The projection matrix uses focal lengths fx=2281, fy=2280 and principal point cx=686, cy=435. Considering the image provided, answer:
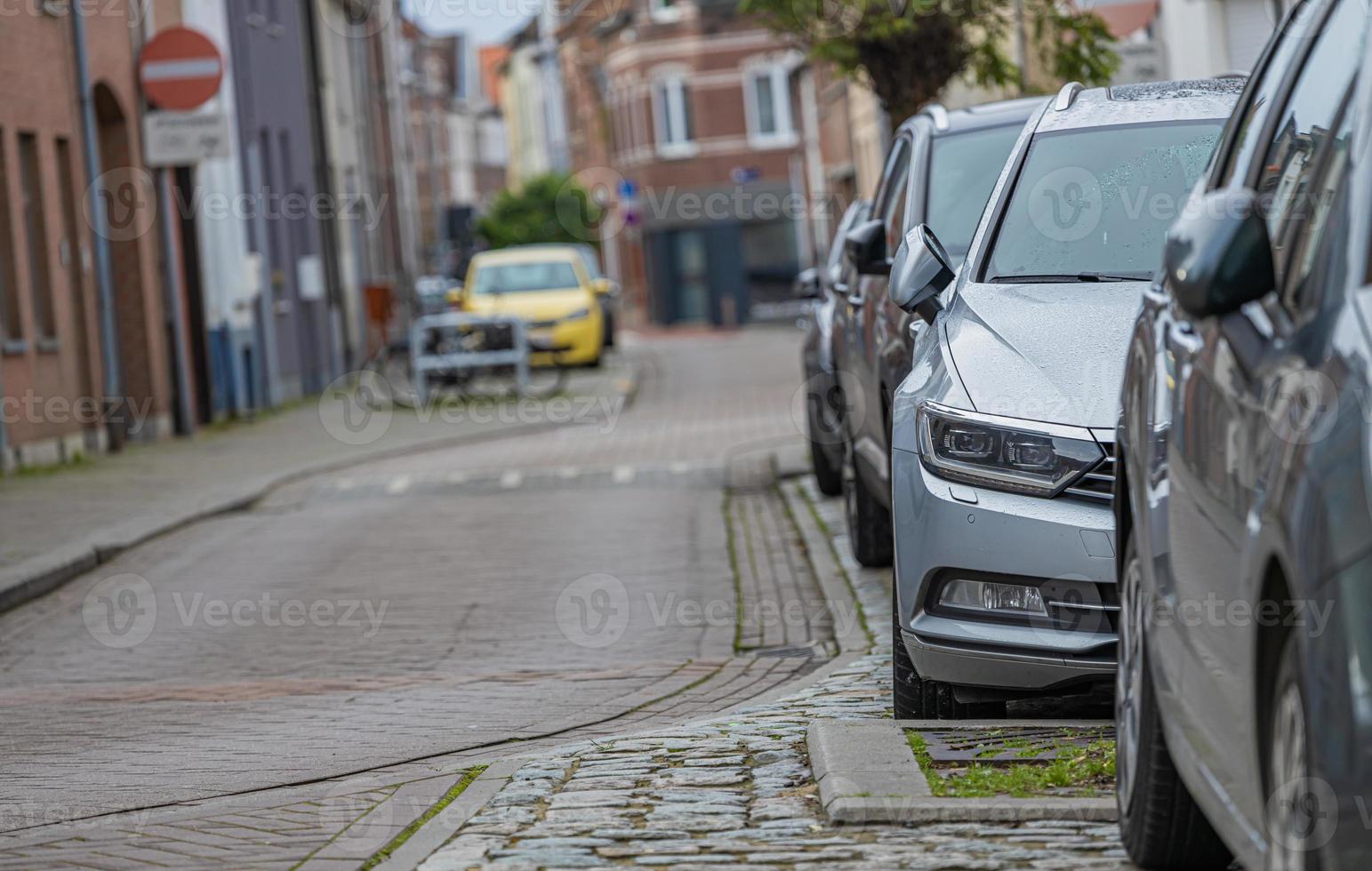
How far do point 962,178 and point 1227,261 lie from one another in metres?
5.96

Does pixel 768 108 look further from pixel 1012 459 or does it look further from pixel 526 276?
pixel 1012 459

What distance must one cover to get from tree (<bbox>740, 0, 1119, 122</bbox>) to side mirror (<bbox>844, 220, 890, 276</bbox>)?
580 centimetres

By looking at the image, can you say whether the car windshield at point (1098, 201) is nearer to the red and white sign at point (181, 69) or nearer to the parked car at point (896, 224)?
the parked car at point (896, 224)

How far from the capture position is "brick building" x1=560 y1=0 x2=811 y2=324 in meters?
67.5

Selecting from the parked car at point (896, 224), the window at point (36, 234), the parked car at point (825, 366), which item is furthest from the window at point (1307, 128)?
the window at point (36, 234)

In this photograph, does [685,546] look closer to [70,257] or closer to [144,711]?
[144,711]

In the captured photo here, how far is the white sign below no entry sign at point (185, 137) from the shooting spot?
73.2ft

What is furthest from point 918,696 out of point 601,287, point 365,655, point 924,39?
point 601,287

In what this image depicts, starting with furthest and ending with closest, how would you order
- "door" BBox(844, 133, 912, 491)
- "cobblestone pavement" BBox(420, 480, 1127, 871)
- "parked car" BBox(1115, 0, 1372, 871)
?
"door" BBox(844, 133, 912, 491) < "cobblestone pavement" BBox(420, 480, 1127, 871) < "parked car" BBox(1115, 0, 1372, 871)

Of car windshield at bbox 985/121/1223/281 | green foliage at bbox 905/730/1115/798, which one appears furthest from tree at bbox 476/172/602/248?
green foliage at bbox 905/730/1115/798

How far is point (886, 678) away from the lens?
7.61 meters

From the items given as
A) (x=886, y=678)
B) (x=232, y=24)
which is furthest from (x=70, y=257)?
(x=886, y=678)

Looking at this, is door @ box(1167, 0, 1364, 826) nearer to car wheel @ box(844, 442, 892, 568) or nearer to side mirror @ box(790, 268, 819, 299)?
car wheel @ box(844, 442, 892, 568)

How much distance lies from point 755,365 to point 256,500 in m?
18.8
